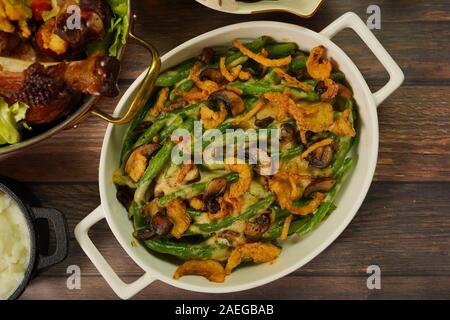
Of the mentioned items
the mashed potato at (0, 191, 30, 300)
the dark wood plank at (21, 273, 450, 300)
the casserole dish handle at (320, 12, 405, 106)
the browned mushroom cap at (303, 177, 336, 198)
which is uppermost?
the casserole dish handle at (320, 12, 405, 106)

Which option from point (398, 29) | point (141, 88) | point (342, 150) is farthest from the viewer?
point (398, 29)

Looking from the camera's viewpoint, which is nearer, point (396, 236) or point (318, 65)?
point (318, 65)

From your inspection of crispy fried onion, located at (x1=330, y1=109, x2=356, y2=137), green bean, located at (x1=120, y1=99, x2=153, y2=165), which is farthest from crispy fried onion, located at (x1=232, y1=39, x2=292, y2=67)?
green bean, located at (x1=120, y1=99, x2=153, y2=165)

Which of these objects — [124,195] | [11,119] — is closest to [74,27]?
[11,119]

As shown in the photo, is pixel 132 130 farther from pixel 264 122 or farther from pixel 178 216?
pixel 264 122

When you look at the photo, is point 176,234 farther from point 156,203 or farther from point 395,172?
point 395,172

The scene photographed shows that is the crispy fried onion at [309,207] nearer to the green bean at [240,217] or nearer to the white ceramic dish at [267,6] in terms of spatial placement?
the green bean at [240,217]

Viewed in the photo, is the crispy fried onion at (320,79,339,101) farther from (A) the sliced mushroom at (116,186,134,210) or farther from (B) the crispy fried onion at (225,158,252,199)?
(A) the sliced mushroom at (116,186,134,210)
